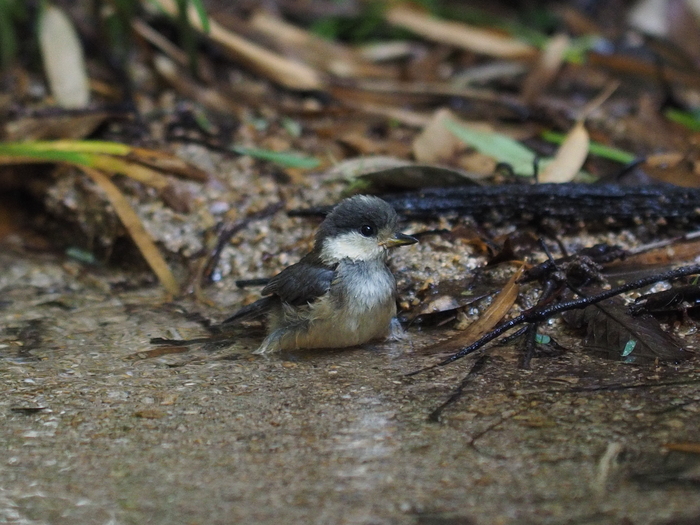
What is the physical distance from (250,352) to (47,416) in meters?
1.03

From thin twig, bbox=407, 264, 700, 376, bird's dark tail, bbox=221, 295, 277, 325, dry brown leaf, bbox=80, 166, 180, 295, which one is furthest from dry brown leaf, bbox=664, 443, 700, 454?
dry brown leaf, bbox=80, 166, 180, 295

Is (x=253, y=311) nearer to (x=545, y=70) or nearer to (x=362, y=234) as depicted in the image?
(x=362, y=234)

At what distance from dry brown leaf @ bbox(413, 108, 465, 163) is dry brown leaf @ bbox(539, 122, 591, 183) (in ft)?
2.01

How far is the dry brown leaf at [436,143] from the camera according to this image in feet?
15.5

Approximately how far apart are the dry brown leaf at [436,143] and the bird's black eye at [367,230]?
1094 mm

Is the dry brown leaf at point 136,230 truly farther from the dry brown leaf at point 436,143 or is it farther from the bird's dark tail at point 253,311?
the dry brown leaf at point 436,143

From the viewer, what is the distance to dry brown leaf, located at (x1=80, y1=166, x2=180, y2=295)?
4219 millimetres

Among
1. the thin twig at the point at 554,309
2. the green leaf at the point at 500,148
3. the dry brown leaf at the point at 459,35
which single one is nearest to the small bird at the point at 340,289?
the thin twig at the point at 554,309

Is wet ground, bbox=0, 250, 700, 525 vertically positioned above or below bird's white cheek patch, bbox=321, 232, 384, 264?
below

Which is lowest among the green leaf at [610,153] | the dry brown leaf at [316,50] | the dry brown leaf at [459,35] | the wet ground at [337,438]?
the wet ground at [337,438]

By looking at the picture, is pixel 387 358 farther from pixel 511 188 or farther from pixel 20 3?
pixel 20 3

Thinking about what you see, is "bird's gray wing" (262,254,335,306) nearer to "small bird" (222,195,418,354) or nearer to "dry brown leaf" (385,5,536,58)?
"small bird" (222,195,418,354)

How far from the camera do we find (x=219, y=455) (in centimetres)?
225

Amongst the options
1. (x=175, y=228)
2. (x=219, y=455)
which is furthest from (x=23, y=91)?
(x=219, y=455)
